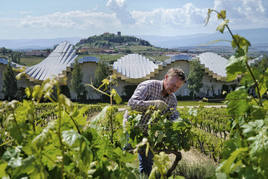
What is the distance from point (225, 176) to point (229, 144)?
0.18 metres

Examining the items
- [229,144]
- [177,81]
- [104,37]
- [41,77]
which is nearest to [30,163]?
[229,144]

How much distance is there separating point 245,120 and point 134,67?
1986cm

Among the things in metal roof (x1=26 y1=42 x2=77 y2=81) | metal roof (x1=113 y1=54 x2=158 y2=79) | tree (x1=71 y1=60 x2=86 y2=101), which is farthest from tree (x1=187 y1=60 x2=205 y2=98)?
metal roof (x1=26 y1=42 x2=77 y2=81)

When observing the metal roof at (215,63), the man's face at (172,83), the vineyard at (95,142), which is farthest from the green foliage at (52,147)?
the metal roof at (215,63)

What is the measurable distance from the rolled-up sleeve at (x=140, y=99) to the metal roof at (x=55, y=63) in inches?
658

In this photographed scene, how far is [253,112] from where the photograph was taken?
81cm

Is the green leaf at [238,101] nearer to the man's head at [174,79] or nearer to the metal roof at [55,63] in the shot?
the man's head at [174,79]

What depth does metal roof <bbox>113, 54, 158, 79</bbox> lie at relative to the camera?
18828mm

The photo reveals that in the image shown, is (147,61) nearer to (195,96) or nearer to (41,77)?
(195,96)

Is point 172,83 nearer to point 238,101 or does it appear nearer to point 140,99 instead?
point 140,99

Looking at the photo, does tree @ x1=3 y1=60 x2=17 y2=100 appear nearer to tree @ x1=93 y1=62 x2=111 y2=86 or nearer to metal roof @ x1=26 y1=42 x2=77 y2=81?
metal roof @ x1=26 y1=42 x2=77 y2=81

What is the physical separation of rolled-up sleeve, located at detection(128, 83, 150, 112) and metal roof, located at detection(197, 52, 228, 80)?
58.5ft

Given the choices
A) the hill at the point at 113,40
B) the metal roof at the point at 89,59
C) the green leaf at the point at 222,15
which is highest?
the hill at the point at 113,40

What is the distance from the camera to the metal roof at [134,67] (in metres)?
18.8
